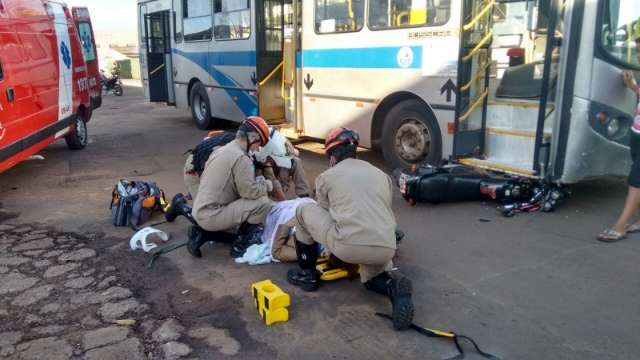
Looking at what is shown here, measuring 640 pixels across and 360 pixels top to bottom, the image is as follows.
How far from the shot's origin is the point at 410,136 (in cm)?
698

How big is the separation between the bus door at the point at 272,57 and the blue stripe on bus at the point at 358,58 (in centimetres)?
108

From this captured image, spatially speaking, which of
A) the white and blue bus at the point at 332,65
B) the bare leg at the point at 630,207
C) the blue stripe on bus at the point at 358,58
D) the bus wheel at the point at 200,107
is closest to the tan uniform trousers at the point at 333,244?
the bare leg at the point at 630,207

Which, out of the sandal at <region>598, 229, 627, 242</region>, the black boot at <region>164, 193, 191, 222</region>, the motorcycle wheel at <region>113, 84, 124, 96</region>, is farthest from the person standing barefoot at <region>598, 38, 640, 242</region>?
the motorcycle wheel at <region>113, 84, 124, 96</region>

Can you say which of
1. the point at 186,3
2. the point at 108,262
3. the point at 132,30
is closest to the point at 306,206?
the point at 108,262

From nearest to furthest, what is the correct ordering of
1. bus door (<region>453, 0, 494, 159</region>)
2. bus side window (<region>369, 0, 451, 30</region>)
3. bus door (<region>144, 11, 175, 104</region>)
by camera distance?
bus door (<region>453, 0, 494, 159</region>) → bus side window (<region>369, 0, 451, 30</region>) → bus door (<region>144, 11, 175, 104</region>)

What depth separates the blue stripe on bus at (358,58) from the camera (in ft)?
22.3

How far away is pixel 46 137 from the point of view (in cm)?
763

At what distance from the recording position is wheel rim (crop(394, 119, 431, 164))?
22.4 ft

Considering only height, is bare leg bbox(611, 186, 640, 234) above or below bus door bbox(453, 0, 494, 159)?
below

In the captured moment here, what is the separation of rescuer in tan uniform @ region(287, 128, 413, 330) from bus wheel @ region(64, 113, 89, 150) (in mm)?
6923

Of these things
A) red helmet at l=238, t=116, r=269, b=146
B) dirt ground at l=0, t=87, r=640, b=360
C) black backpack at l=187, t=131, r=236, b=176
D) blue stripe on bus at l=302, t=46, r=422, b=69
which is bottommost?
dirt ground at l=0, t=87, r=640, b=360

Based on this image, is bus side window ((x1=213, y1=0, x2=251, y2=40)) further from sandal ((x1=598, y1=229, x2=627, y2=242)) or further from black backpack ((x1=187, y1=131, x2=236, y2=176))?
sandal ((x1=598, y1=229, x2=627, y2=242))

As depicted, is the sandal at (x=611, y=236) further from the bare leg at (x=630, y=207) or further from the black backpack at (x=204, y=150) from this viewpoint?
the black backpack at (x=204, y=150)

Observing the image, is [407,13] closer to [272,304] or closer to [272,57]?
[272,57]
